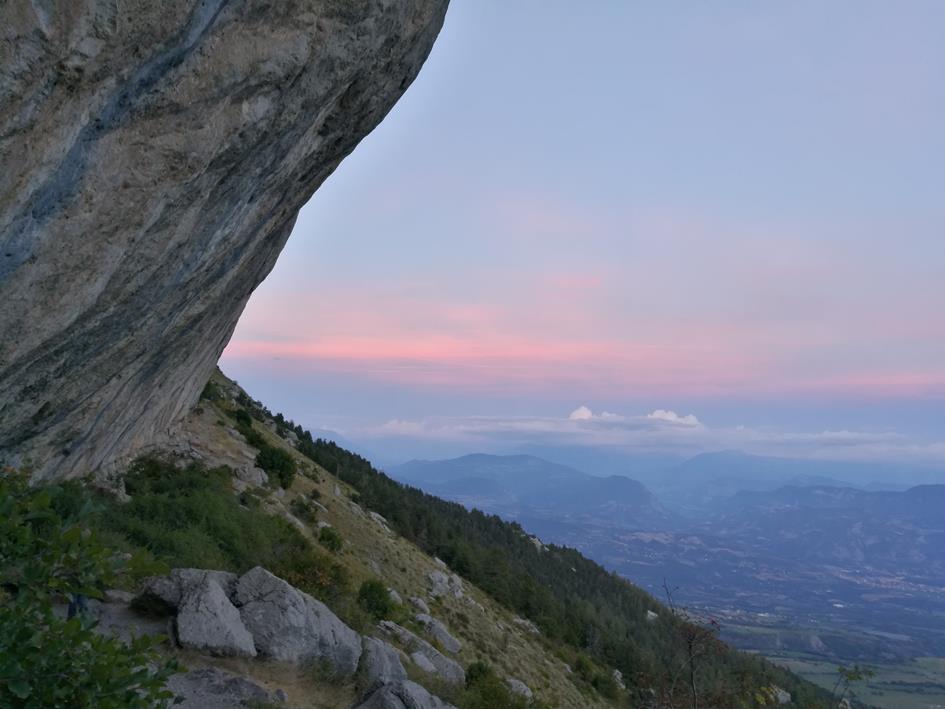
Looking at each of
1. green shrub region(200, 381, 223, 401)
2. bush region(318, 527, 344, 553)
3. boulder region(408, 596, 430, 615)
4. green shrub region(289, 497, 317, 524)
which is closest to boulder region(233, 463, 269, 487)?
green shrub region(289, 497, 317, 524)

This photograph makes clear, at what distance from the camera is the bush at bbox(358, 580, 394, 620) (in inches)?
845

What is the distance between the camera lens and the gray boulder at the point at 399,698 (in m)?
12.6

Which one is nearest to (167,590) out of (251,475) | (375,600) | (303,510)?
(375,600)

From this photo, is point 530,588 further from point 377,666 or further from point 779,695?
point 377,666

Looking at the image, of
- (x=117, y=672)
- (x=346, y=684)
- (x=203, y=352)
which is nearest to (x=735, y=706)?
(x=346, y=684)

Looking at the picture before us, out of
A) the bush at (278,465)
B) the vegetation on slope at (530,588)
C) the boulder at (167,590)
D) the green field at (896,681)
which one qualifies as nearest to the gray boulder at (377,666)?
the boulder at (167,590)

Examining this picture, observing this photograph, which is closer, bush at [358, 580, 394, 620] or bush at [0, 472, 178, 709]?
bush at [0, 472, 178, 709]

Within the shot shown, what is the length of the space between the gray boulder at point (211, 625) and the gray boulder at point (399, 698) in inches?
112

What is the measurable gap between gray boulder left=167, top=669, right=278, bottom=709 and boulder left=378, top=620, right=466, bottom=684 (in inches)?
328

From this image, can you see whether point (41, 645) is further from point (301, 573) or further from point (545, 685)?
point (545, 685)

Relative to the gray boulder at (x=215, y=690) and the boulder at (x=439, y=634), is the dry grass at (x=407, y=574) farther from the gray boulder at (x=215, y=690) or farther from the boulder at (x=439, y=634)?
the gray boulder at (x=215, y=690)

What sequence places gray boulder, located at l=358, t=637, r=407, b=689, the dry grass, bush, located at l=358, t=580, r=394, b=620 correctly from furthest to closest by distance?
the dry grass < bush, located at l=358, t=580, r=394, b=620 < gray boulder, located at l=358, t=637, r=407, b=689

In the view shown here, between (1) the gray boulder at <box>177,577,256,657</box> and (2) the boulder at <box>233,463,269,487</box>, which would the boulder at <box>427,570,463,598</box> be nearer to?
(2) the boulder at <box>233,463,269,487</box>

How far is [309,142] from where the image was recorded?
12.6 m
